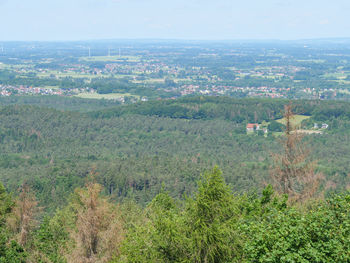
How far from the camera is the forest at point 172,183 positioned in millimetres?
16719

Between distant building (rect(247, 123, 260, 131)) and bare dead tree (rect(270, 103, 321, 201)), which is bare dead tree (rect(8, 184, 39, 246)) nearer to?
bare dead tree (rect(270, 103, 321, 201))

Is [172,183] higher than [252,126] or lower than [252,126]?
lower

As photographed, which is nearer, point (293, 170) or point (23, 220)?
point (293, 170)

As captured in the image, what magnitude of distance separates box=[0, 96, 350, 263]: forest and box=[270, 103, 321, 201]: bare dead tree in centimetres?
10

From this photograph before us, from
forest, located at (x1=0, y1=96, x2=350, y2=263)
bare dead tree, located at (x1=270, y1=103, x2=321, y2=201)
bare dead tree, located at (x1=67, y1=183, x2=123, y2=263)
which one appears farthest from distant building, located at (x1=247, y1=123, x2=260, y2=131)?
bare dead tree, located at (x1=67, y1=183, x2=123, y2=263)

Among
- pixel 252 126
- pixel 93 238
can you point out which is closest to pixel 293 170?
pixel 93 238

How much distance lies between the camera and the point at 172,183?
254 ft

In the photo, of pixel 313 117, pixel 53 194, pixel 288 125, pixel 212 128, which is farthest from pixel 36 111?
pixel 288 125

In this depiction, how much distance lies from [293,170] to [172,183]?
157 feet

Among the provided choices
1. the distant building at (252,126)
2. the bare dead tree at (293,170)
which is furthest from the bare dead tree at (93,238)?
the distant building at (252,126)

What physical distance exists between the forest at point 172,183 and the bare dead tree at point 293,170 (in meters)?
0.10

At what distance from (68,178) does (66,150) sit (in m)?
32.2

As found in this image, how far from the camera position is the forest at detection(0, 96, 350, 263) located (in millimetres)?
16719

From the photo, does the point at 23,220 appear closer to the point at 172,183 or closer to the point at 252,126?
the point at 172,183
